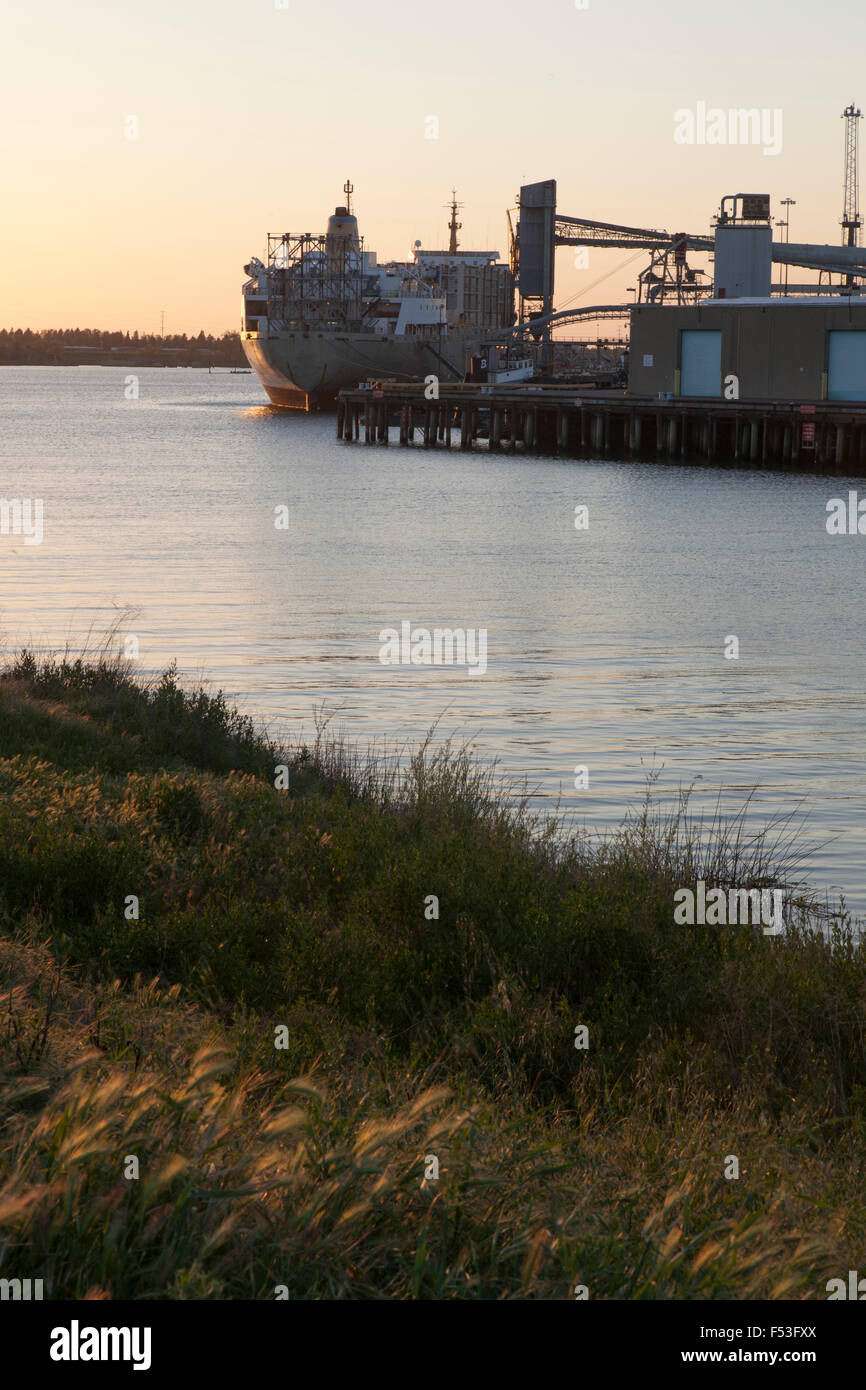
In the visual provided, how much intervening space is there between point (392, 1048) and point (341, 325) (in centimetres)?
12586

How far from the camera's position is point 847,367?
204 feet

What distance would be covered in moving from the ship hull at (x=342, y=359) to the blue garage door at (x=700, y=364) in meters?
60.1

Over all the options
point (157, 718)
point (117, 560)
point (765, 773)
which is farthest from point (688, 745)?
point (117, 560)

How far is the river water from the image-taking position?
613 inches

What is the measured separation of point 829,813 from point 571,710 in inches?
202

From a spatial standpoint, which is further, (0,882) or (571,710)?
(571,710)

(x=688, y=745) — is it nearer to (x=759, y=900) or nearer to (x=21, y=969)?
(x=759, y=900)

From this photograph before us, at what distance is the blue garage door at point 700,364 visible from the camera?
221 feet

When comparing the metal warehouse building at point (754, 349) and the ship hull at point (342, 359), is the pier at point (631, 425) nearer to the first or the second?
the metal warehouse building at point (754, 349)

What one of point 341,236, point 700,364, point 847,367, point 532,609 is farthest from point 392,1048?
point 341,236

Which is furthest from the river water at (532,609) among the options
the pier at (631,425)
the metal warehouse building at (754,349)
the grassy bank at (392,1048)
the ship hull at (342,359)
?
Result: the ship hull at (342,359)

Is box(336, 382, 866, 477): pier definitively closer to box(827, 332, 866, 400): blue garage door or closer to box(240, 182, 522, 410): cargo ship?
box(827, 332, 866, 400): blue garage door
